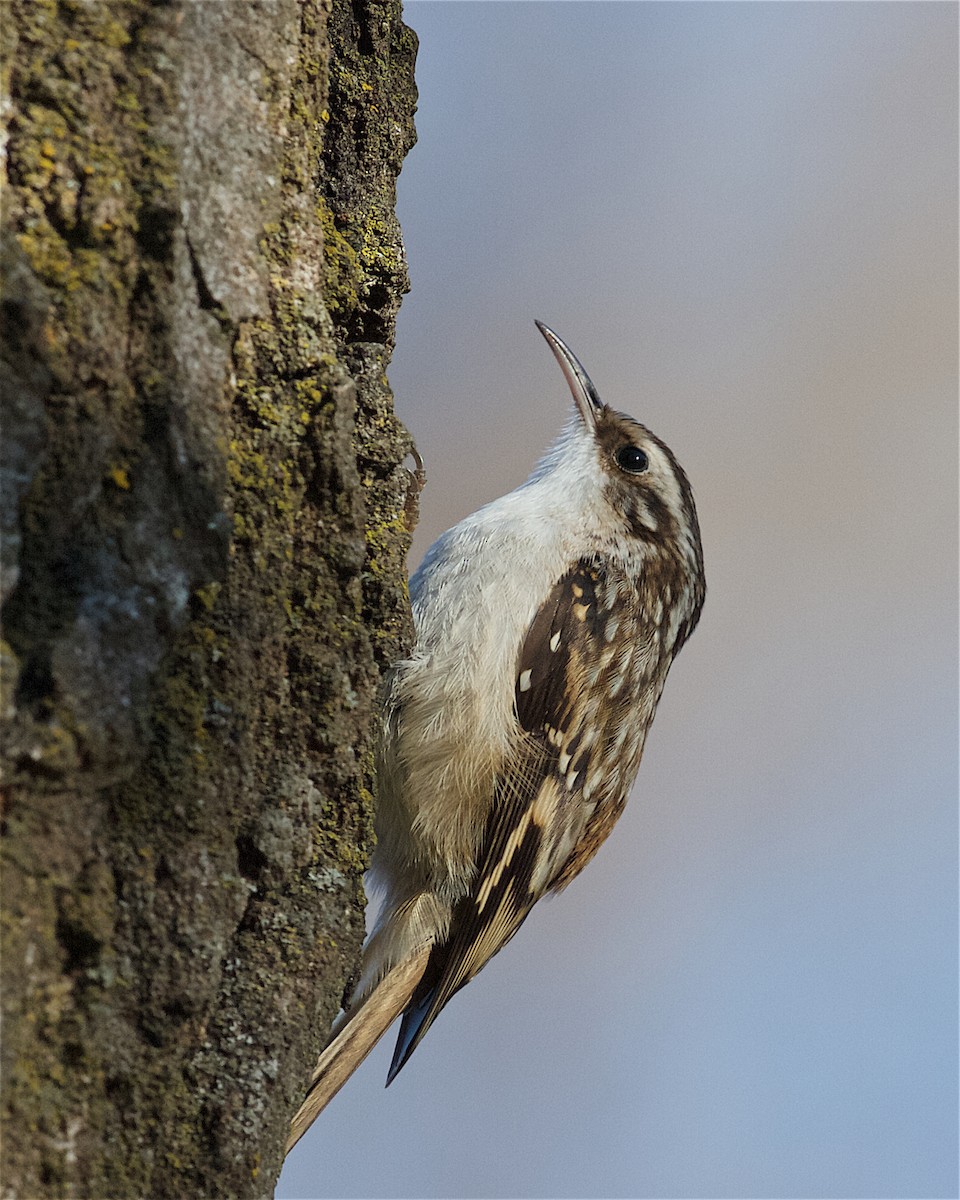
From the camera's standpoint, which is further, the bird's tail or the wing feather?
the wing feather

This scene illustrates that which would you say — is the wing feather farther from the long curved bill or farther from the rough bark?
the rough bark

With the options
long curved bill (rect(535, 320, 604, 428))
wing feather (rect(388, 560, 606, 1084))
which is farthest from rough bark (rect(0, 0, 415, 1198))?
long curved bill (rect(535, 320, 604, 428))

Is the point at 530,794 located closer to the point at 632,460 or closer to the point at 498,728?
the point at 498,728

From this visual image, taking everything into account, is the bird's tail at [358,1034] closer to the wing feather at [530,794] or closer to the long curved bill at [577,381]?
the wing feather at [530,794]

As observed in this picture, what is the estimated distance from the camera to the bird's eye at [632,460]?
8.91 feet

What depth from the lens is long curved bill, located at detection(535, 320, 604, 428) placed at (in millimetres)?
2818

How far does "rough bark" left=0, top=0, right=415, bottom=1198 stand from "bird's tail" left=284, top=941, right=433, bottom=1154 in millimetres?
378

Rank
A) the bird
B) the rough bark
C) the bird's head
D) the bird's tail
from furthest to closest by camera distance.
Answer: the bird's head
the bird
the bird's tail
the rough bark

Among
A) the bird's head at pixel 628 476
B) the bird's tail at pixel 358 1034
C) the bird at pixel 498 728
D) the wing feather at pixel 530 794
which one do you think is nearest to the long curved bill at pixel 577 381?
the bird's head at pixel 628 476

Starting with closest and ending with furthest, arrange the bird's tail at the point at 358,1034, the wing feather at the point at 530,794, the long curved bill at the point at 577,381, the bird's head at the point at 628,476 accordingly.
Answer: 1. the bird's tail at the point at 358,1034
2. the wing feather at the point at 530,794
3. the bird's head at the point at 628,476
4. the long curved bill at the point at 577,381

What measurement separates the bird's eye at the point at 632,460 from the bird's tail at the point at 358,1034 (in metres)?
1.15

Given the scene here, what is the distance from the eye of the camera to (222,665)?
126cm

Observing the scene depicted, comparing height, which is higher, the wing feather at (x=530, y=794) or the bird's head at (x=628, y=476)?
the bird's head at (x=628, y=476)

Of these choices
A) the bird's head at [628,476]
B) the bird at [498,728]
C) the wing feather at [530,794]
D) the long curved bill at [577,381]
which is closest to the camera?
the bird at [498,728]
